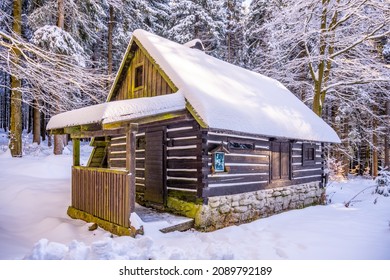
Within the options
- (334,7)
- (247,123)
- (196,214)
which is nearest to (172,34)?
(334,7)

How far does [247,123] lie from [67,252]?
5.43 m

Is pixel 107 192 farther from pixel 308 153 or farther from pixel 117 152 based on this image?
pixel 308 153

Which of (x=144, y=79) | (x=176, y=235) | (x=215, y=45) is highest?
(x=215, y=45)

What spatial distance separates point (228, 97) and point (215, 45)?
15577 millimetres

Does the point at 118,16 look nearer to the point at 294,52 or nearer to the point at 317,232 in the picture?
the point at 294,52

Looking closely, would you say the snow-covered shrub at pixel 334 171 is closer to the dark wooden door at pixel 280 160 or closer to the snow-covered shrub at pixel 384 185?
the snow-covered shrub at pixel 384 185

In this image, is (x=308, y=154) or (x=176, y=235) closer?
(x=176, y=235)

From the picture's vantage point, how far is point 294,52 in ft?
62.2

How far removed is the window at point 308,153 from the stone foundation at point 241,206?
1088 mm

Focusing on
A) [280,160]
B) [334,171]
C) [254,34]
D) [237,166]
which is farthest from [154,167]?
[254,34]

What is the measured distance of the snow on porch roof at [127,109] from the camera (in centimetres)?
616

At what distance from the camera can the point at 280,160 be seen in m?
10.9

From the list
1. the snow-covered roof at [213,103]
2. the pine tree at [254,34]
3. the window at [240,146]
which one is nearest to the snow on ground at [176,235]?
the window at [240,146]

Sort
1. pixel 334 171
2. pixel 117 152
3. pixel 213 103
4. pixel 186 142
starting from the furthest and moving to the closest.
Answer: pixel 334 171 < pixel 117 152 < pixel 186 142 < pixel 213 103
